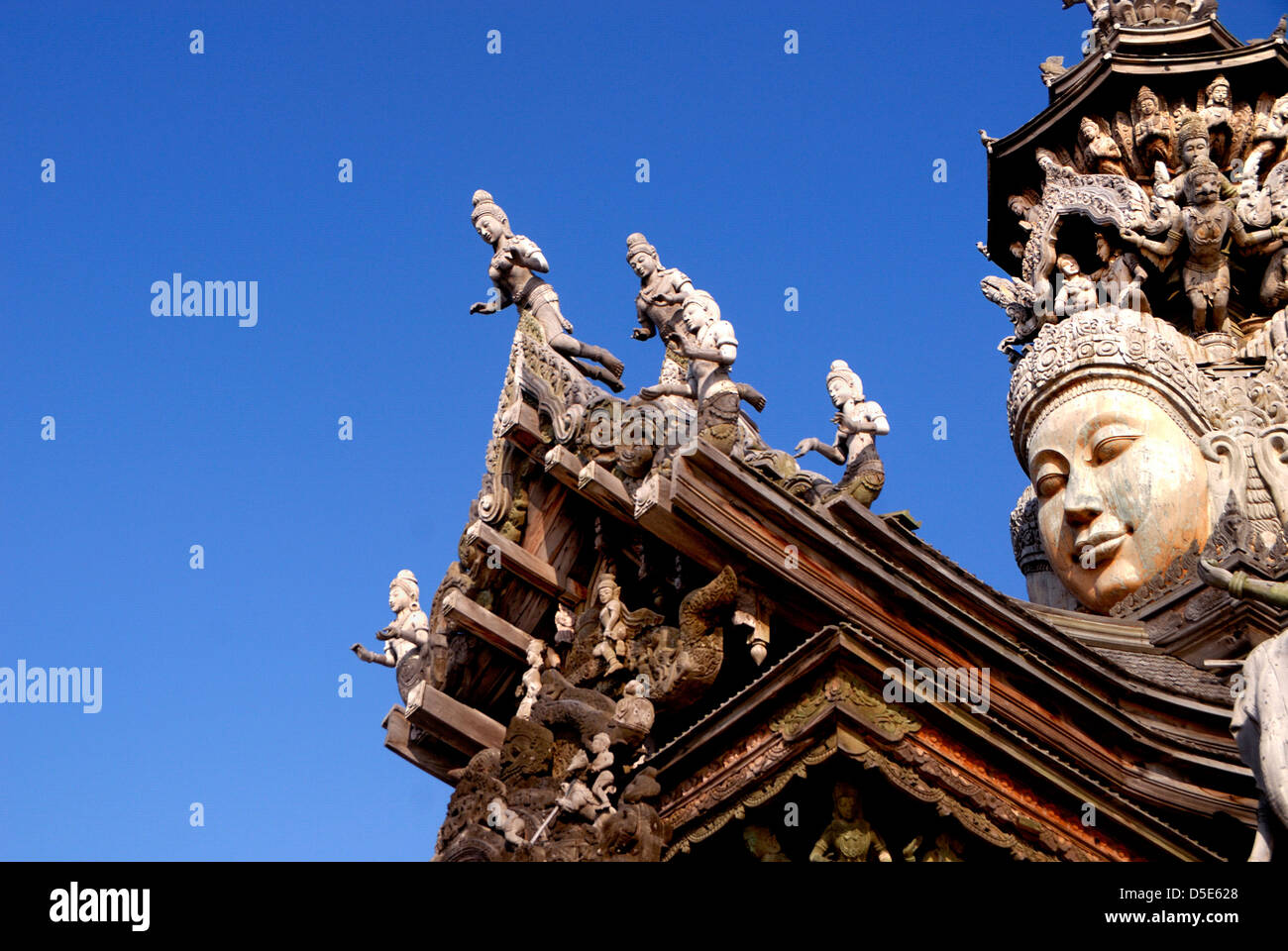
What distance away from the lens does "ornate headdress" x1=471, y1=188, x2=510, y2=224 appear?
1898 centimetres

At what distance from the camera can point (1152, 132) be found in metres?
24.0

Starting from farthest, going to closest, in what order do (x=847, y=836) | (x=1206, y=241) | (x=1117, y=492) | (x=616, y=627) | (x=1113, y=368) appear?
(x=1206, y=241), (x=1113, y=368), (x=1117, y=492), (x=616, y=627), (x=847, y=836)

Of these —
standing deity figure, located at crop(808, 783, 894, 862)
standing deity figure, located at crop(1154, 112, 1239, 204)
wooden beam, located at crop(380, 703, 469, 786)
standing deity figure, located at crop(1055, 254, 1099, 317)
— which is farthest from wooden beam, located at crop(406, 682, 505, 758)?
standing deity figure, located at crop(1154, 112, 1239, 204)

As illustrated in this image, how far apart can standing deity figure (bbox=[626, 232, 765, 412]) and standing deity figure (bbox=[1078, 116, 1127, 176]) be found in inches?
361

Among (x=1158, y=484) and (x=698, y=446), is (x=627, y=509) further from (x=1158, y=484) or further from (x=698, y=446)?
(x=1158, y=484)

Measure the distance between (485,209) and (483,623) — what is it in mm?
4079

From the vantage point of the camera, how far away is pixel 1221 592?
708 inches

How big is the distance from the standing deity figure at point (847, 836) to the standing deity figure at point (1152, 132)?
12.5 m

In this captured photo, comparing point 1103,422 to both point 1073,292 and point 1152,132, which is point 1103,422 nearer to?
point 1073,292

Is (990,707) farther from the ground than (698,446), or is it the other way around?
(698,446)

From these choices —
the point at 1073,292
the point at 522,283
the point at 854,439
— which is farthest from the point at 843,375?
the point at 1073,292
